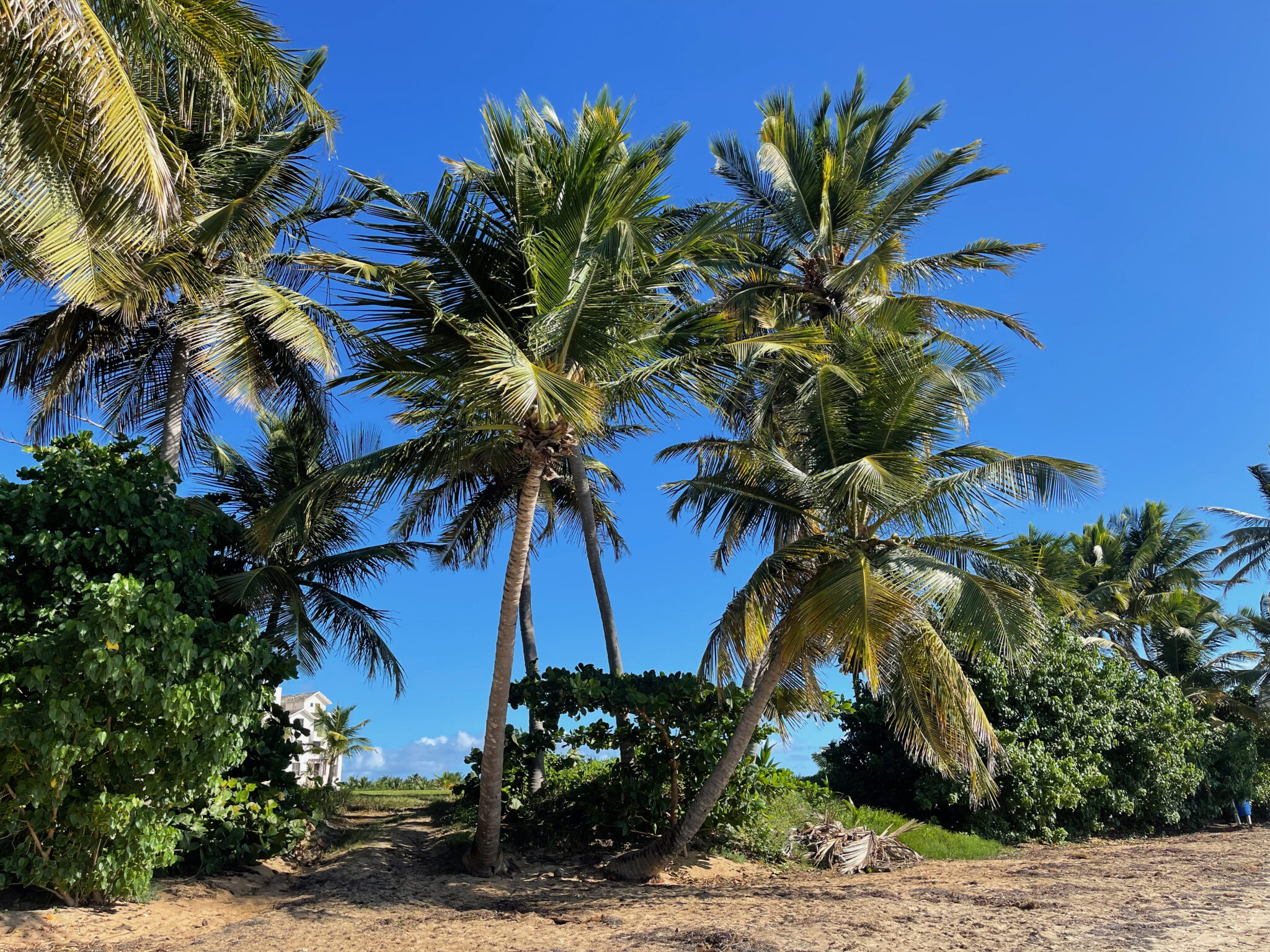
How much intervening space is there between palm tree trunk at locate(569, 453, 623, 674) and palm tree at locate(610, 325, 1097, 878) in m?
2.16

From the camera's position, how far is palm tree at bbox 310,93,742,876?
8922 mm

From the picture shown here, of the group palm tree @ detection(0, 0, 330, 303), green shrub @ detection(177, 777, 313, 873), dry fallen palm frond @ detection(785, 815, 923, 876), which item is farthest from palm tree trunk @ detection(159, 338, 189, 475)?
dry fallen palm frond @ detection(785, 815, 923, 876)

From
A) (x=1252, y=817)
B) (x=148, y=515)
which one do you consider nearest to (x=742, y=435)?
(x=148, y=515)

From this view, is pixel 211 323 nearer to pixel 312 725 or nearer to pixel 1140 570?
pixel 312 725

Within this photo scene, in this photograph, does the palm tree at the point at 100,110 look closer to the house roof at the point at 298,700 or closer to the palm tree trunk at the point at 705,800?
the palm tree trunk at the point at 705,800

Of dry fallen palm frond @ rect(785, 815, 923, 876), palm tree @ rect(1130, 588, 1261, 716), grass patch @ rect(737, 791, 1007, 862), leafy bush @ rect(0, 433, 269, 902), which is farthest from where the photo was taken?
palm tree @ rect(1130, 588, 1261, 716)

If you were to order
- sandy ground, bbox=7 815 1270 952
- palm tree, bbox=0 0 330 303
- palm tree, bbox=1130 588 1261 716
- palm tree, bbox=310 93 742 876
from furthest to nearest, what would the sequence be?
palm tree, bbox=1130 588 1261 716 < palm tree, bbox=310 93 742 876 < sandy ground, bbox=7 815 1270 952 < palm tree, bbox=0 0 330 303

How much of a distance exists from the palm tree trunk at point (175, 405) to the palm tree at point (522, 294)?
4693 millimetres

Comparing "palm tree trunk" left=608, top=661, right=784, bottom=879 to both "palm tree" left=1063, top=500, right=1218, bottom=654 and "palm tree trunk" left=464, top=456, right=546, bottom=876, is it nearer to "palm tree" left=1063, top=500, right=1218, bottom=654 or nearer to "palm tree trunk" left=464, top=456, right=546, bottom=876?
"palm tree trunk" left=464, top=456, right=546, bottom=876

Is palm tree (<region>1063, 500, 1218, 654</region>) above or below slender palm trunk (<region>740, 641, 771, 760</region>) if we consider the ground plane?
above

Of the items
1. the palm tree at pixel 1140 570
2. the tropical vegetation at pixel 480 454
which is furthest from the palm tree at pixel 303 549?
the palm tree at pixel 1140 570

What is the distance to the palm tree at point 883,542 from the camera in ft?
30.5

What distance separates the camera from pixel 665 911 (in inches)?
330

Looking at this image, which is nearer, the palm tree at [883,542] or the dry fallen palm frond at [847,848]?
the palm tree at [883,542]
